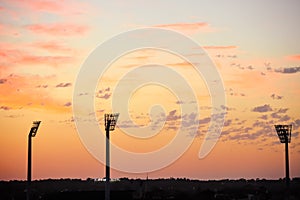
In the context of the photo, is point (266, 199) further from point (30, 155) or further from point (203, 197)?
point (30, 155)

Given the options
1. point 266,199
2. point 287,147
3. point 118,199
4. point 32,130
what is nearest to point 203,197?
point 266,199

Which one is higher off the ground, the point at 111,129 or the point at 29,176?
the point at 111,129

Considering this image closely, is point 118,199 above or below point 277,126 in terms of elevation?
below

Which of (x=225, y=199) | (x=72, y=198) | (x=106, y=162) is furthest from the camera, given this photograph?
(x=225, y=199)

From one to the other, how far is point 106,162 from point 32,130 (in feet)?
30.8

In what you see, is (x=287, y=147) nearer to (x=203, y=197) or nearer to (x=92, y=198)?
(x=92, y=198)

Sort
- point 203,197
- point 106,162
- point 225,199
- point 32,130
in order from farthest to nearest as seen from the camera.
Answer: point 203,197, point 225,199, point 32,130, point 106,162

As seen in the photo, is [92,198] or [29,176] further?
[92,198]

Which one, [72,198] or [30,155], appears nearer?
[30,155]

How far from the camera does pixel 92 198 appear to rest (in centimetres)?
8250

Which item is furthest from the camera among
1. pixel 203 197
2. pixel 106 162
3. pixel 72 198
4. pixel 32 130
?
pixel 203 197

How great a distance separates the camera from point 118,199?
8275 centimetres

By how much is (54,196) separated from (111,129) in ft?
71.4

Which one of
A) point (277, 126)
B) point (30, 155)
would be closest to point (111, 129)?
point (30, 155)
